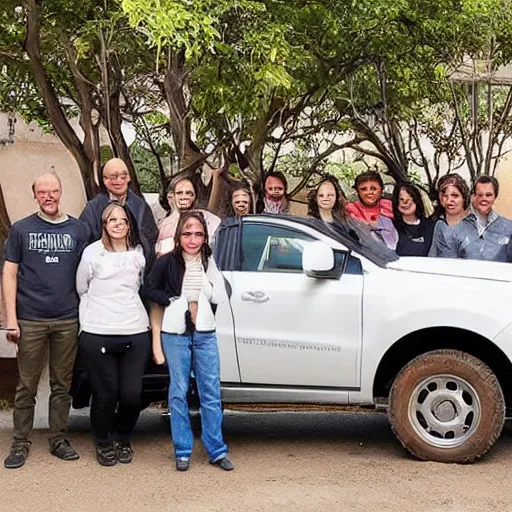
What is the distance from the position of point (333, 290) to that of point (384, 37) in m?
4.51

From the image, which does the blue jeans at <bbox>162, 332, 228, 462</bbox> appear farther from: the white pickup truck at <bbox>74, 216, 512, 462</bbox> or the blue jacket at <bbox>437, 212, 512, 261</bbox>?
the blue jacket at <bbox>437, 212, 512, 261</bbox>

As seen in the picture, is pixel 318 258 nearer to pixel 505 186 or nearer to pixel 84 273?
pixel 84 273

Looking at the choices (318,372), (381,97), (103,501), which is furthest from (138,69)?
(103,501)

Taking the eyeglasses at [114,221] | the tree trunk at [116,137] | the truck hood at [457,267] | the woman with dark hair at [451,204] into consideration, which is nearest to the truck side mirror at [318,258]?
the truck hood at [457,267]

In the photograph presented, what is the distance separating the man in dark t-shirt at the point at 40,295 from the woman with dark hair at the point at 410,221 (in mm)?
2672

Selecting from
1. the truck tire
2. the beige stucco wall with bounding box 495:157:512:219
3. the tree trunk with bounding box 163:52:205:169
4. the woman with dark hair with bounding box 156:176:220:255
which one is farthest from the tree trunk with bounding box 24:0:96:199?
the beige stucco wall with bounding box 495:157:512:219

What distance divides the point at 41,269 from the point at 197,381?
1.25m

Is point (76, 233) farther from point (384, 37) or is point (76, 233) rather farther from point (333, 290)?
point (384, 37)

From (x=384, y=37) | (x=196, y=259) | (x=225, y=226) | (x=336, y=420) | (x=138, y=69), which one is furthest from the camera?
(x=138, y=69)

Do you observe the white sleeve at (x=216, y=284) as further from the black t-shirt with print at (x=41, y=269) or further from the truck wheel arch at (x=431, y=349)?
the truck wheel arch at (x=431, y=349)

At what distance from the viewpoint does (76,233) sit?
6.08 m

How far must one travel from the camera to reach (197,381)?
234 inches

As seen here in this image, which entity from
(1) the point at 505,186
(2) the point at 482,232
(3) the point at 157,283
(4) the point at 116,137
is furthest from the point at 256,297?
(1) the point at 505,186

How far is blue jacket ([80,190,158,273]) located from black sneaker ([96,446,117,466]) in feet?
4.07
